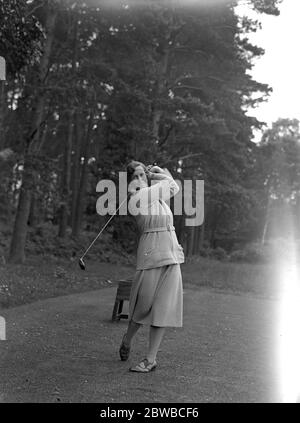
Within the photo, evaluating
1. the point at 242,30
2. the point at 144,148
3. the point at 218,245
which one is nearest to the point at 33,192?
the point at 144,148

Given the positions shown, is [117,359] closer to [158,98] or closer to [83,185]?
[158,98]

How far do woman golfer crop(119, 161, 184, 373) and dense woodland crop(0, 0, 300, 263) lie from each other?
10981 millimetres

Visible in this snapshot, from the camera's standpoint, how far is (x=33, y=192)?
57.6 ft

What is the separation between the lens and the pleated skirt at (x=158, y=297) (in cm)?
621

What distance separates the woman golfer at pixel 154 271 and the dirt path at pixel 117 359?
46 cm

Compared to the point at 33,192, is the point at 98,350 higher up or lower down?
lower down

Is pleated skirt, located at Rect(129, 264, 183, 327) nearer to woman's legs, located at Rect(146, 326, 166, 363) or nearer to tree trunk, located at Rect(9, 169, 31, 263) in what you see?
woman's legs, located at Rect(146, 326, 166, 363)

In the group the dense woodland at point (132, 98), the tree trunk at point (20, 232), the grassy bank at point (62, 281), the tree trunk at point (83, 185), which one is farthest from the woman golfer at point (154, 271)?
the tree trunk at point (83, 185)

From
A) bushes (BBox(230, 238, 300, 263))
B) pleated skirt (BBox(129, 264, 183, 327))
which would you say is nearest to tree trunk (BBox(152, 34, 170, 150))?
pleated skirt (BBox(129, 264, 183, 327))

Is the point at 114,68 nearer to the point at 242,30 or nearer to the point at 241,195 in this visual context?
the point at 242,30

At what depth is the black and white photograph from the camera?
6.03m

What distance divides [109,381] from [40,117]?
1456cm
